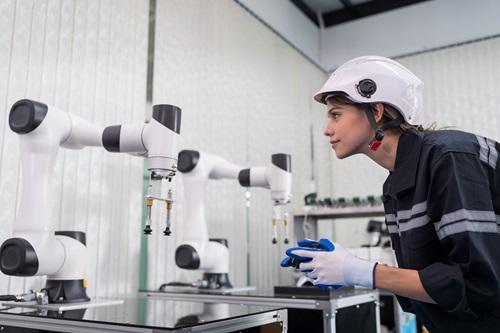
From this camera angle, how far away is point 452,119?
410cm

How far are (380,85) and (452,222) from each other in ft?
1.48

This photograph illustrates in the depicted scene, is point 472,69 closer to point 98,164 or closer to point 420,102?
point 420,102

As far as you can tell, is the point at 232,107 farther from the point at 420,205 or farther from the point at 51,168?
the point at 420,205

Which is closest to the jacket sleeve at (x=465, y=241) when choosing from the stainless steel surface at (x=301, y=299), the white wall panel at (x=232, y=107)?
the stainless steel surface at (x=301, y=299)

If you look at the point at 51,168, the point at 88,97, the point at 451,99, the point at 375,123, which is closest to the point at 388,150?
the point at 375,123

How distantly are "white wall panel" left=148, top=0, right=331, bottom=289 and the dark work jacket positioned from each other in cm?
156

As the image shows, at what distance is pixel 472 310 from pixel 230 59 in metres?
2.55

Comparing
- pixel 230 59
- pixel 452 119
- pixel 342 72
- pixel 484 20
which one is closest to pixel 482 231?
pixel 342 72

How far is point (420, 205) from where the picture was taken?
44.9 inches

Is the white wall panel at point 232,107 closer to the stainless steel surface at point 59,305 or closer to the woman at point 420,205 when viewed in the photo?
the stainless steel surface at point 59,305

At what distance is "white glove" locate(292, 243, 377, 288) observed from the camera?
1.14 metres

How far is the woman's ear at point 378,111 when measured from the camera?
1321mm

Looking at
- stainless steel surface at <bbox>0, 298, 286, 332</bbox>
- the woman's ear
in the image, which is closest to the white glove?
stainless steel surface at <bbox>0, 298, 286, 332</bbox>

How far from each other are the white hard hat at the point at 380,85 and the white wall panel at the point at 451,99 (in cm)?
261
